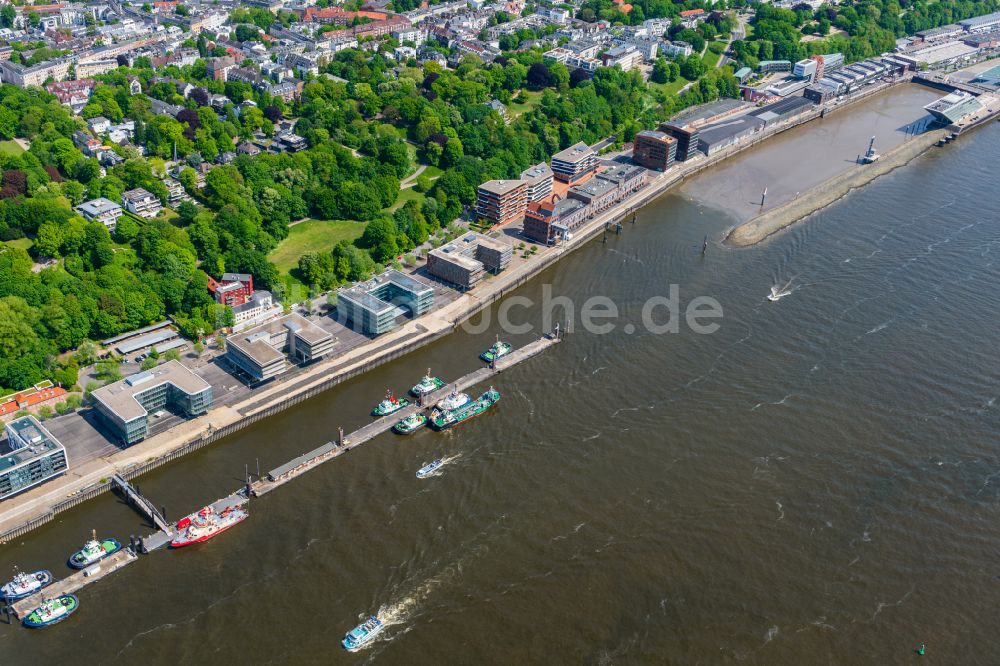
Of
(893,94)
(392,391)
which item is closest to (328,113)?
(392,391)

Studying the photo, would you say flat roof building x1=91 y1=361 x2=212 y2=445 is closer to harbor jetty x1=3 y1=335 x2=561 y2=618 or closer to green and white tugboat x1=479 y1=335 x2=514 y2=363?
harbor jetty x1=3 y1=335 x2=561 y2=618

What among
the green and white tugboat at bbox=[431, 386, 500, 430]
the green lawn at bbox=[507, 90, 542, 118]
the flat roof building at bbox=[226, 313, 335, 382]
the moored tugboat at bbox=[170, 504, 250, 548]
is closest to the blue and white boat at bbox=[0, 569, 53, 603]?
the moored tugboat at bbox=[170, 504, 250, 548]

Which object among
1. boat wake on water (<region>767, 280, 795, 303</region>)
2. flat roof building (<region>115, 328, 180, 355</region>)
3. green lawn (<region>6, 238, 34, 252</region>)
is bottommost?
boat wake on water (<region>767, 280, 795, 303</region>)

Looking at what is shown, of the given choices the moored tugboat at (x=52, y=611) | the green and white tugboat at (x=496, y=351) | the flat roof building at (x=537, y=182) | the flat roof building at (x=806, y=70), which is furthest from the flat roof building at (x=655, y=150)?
the moored tugboat at (x=52, y=611)

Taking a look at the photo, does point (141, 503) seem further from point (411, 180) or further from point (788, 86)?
point (788, 86)

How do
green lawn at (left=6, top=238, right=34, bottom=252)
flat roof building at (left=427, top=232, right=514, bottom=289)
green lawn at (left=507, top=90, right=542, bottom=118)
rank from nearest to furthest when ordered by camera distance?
flat roof building at (left=427, top=232, right=514, bottom=289)
green lawn at (left=6, top=238, right=34, bottom=252)
green lawn at (left=507, top=90, right=542, bottom=118)

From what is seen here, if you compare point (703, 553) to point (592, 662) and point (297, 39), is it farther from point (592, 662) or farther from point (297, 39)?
point (297, 39)

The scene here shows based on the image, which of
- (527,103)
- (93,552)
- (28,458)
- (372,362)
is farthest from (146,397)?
(527,103)
